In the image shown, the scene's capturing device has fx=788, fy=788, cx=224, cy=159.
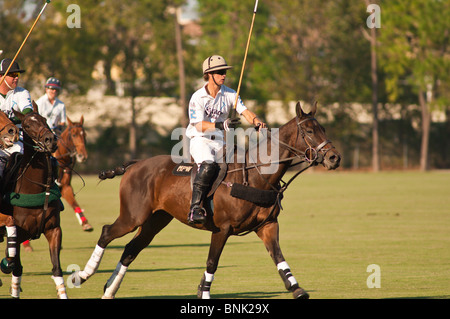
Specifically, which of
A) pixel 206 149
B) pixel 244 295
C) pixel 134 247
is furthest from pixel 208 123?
pixel 244 295

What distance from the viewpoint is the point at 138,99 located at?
5416cm

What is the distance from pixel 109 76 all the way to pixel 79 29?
4.30 meters

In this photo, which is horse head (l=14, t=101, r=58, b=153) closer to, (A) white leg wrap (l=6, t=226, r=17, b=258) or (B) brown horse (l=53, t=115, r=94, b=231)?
(A) white leg wrap (l=6, t=226, r=17, b=258)

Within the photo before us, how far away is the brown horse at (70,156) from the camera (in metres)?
16.6

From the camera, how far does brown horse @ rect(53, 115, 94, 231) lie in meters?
16.6

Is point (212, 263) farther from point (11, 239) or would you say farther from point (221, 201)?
point (11, 239)

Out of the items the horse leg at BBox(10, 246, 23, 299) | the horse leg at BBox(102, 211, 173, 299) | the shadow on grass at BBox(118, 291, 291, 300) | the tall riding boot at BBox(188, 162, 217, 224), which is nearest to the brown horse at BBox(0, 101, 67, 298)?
the horse leg at BBox(10, 246, 23, 299)

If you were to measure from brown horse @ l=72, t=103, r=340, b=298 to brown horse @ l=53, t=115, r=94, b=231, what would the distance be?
6087mm

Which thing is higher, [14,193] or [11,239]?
[14,193]

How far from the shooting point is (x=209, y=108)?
9.83 metres

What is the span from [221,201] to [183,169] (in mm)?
810

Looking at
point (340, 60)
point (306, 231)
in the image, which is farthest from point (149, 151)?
point (306, 231)

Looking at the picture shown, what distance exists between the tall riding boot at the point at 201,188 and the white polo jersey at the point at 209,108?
0.50m
